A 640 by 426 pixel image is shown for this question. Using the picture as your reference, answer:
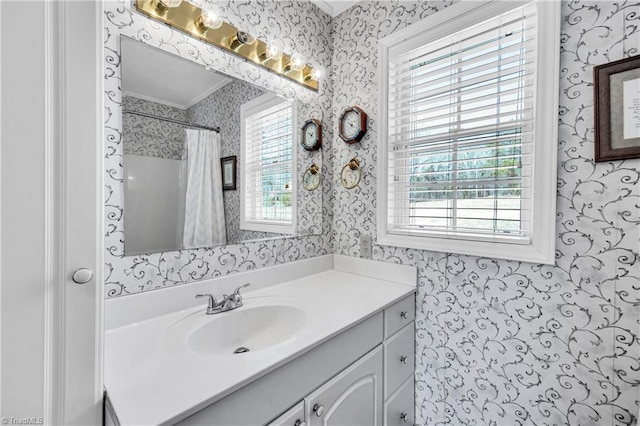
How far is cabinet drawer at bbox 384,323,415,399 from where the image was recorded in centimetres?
123

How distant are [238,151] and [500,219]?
49.3 inches

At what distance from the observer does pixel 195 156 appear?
1.19 meters

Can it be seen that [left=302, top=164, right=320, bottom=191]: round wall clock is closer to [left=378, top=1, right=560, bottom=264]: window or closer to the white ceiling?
[left=378, top=1, right=560, bottom=264]: window

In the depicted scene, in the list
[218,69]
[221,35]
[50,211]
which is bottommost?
[50,211]

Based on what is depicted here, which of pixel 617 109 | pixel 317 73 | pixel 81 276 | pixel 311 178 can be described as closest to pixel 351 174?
pixel 311 178

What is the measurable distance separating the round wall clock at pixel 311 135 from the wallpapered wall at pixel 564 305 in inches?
27.6

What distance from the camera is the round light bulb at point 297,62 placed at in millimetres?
1538

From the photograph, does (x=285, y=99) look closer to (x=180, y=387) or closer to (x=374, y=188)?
(x=374, y=188)

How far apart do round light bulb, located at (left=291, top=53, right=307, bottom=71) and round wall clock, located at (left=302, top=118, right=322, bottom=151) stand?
0.30m

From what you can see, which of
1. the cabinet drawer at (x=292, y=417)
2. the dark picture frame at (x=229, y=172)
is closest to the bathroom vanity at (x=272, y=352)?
the cabinet drawer at (x=292, y=417)

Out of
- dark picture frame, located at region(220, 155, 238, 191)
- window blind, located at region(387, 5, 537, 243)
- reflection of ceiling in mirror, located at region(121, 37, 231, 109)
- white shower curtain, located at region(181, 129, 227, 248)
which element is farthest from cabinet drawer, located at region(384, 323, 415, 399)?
reflection of ceiling in mirror, located at region(121, 37, 231, 109)

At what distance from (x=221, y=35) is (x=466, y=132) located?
1.21 meters

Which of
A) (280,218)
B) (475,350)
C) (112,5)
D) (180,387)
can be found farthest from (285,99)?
(475,350)

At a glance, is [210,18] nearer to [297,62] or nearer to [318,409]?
[297,62]
